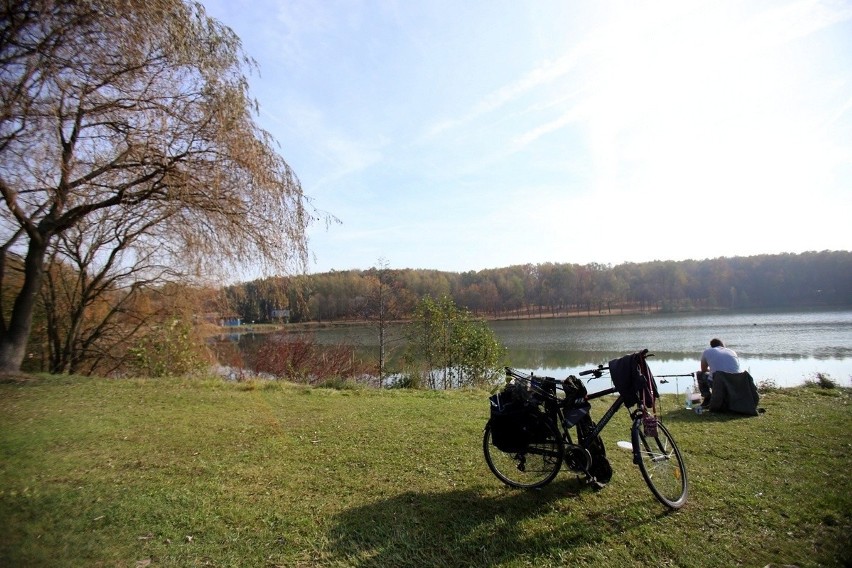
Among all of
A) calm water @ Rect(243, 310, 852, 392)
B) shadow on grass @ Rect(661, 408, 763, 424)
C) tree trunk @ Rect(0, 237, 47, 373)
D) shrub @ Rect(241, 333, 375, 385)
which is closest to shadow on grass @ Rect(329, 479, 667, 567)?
shadow on grass @ Rect(661, 408, 763, 424)

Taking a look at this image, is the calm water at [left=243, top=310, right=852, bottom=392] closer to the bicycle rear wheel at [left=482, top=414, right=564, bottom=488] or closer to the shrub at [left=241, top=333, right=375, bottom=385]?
the shrub at [left=241, top=333, right=375, bottom=385]

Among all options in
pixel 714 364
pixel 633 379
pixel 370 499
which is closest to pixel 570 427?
pixel 633 379

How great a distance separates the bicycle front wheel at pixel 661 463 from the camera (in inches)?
142

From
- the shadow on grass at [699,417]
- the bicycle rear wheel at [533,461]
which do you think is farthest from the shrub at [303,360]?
the bicycle rear wheel at [533,461]

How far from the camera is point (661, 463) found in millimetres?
3762

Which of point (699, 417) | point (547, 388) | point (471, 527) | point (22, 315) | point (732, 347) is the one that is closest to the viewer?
point (471, 527)

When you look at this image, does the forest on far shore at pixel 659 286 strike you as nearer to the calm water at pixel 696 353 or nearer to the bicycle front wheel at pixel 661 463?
the calm water at pixel 696 353

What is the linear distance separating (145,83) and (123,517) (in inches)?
289

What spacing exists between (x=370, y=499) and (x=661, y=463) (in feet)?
8.15

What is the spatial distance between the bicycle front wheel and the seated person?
4.97 m

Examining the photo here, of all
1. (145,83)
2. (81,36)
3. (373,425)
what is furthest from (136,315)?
(373,425)

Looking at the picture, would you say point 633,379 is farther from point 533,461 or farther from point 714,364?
point 714,364

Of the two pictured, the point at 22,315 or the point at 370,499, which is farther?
the point at 22,315

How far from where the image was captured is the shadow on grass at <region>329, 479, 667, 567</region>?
2.95 m
